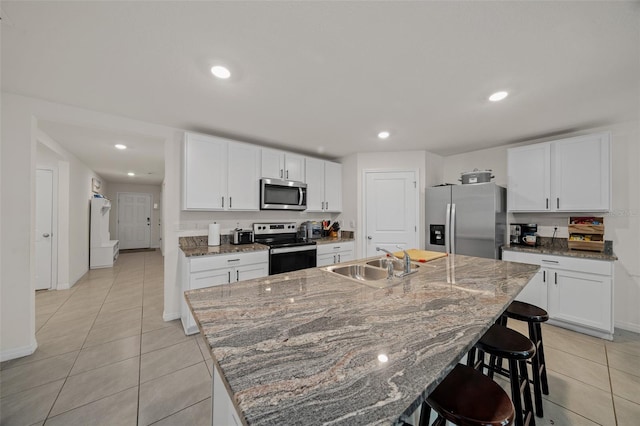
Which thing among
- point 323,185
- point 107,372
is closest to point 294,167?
point 323,185

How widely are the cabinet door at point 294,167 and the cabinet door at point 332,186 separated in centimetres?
50

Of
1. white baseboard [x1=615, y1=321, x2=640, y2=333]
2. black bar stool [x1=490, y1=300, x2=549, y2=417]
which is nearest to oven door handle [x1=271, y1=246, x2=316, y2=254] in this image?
black bar stool [x1=490, y1=300, x2=549, y2=417]

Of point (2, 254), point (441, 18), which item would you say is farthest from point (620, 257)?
point (2, 254)

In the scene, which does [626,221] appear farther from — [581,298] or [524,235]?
[581,298]

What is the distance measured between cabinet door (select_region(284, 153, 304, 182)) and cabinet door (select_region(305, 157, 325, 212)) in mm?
103

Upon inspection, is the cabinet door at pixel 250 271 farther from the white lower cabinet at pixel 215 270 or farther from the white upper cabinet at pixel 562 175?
the white upper cabinet at pixel 562 175

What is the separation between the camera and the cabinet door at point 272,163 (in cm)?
338

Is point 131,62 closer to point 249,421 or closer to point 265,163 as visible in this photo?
point 265,163

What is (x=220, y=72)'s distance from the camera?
70.7 inches

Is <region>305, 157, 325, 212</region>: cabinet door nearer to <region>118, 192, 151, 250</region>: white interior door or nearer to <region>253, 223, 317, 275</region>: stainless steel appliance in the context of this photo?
<region>253, 223, 317, 275</region>: stainless steel appliance

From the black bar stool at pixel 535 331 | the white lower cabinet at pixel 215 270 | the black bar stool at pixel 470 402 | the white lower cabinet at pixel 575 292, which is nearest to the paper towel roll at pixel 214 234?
the white lower cabinet at pixel 215 270

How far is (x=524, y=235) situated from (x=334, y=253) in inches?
102

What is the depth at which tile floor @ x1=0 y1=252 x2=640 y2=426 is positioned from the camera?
61.8 inches

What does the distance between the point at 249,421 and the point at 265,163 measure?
318cm
